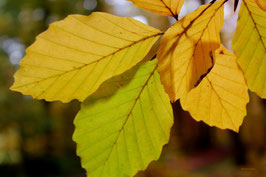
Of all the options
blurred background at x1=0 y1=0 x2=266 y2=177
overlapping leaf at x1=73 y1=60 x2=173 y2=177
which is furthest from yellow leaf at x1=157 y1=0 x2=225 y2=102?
blurred background at x1=0 y1=0 x2=266 y2=177


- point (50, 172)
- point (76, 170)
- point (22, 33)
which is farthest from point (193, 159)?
→ point (22, 33)

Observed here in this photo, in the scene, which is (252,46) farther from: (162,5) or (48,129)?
(48,129)

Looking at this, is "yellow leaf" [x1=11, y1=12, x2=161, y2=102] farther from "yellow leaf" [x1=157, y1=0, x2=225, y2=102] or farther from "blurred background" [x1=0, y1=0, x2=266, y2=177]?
"blurred background" [x1=0, y1=0, x2=266, y2=177]

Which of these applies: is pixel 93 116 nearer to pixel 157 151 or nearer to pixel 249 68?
pixel 157 151

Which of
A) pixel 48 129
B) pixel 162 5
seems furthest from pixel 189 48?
pixel 48 129

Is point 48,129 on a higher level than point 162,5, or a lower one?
lower

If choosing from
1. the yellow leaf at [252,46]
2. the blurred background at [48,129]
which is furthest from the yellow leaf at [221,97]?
the blurred background at [48,129]
